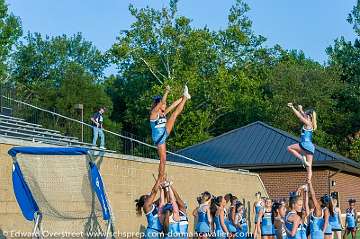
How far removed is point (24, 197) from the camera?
10859 millimetres

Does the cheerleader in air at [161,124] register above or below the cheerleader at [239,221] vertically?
above

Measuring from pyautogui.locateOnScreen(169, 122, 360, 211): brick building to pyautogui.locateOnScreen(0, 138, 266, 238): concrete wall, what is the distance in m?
1.29

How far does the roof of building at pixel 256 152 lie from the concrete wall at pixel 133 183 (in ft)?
5.15

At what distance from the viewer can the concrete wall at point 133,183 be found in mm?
12969

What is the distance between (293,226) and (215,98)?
3781 centimetres

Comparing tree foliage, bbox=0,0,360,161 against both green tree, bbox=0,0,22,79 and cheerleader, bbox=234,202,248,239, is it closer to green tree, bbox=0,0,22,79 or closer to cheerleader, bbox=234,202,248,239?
green tree, bbox=0,0,22,79

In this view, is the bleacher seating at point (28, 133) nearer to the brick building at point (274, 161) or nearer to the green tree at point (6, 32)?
the brick building at point (274, 161)

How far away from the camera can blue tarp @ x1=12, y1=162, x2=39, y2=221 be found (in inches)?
425

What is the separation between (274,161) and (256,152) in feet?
5.34

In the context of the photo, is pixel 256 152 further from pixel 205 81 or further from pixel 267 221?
pixel 205 81

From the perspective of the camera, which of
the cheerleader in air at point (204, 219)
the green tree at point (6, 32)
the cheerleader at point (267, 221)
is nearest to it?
the cheerleader in air at point (204, 219)

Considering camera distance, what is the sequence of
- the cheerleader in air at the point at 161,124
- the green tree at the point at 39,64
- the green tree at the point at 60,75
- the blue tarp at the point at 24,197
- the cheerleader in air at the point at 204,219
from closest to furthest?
the cheerleader in air at the point at 161,124, the blue tarp at the point at 24,197, the cheerleader in air at the point at 204,219, the green tree at the point at 60,75, the green tree at the point at 39,64

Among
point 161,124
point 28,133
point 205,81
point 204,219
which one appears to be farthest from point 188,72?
point 161,124

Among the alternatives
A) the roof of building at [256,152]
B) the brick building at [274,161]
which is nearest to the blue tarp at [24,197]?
the roof of building at [256,152]
